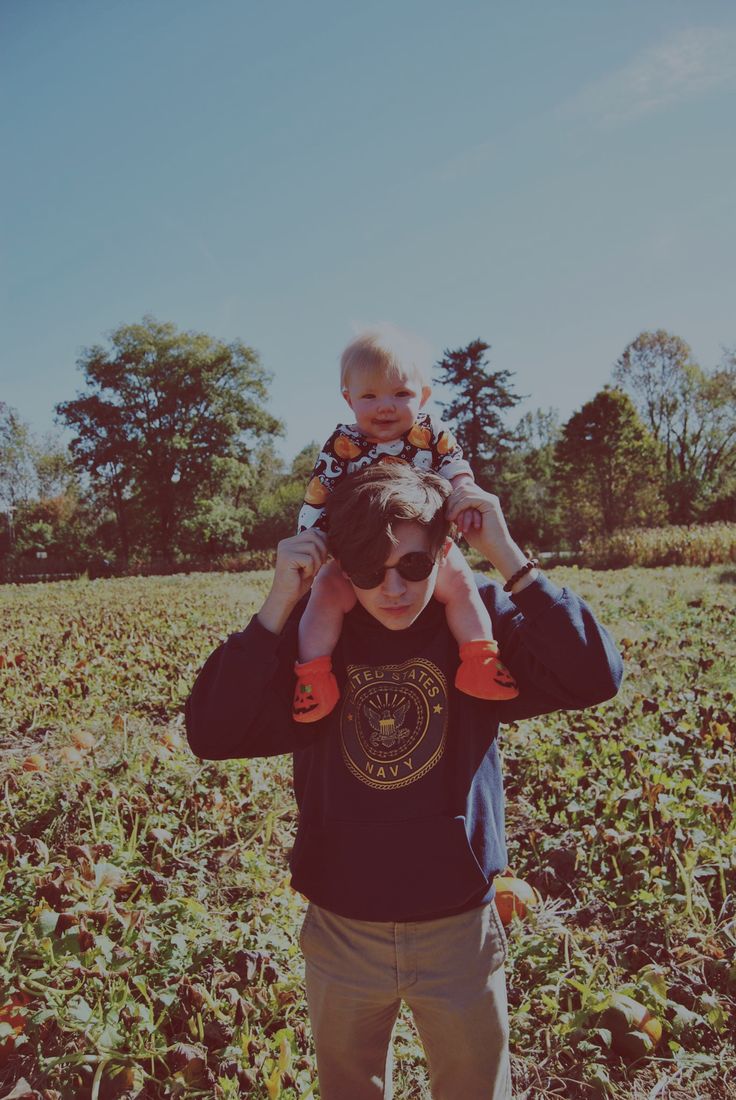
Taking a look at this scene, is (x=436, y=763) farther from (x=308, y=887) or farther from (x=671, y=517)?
(x=671, y=517)

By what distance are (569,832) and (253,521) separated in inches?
1498

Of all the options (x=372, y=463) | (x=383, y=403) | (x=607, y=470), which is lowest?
Answer: (x=372, y=463)

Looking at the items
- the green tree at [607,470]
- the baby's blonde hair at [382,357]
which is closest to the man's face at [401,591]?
the baby's blonde hair at [382,357]

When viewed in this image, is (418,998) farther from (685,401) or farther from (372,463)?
(685,401)

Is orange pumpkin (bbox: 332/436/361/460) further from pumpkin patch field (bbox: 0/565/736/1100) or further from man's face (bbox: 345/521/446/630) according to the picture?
pumpkin patch field (bbox: 0/565/736/1100)

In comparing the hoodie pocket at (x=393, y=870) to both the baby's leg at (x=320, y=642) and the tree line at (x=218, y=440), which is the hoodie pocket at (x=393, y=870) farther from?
the tree line at (x=218, y=440)

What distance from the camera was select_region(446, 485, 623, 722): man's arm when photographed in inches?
66.3

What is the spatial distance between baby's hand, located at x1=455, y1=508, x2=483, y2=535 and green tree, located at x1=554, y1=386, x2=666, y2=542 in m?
29.3

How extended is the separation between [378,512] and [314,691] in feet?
1.60

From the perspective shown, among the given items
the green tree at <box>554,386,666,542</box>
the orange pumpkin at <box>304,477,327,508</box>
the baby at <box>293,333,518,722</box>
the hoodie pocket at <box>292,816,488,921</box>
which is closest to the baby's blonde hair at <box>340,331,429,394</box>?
the baby at <box>293,333,518,722</box>

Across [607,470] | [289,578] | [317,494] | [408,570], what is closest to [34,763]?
[317,494]

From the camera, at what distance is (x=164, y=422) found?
132 ft

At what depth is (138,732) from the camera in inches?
179

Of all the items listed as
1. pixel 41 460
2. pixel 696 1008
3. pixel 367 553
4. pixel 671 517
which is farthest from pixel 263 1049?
pixel 41 460
